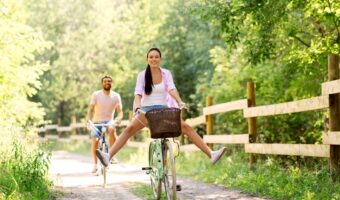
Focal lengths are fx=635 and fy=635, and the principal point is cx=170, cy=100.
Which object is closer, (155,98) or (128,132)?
(155,98)

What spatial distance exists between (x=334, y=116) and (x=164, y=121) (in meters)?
2.75

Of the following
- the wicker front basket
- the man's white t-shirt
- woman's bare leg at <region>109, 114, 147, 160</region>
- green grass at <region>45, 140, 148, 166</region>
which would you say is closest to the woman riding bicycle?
woman's bare leg at <region>109, 114, 147, 160</region>

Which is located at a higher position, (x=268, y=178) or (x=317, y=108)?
(x=317, y=108)

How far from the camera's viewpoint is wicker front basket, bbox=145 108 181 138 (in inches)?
287

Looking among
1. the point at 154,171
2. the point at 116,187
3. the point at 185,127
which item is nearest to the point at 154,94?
the point at 185,127

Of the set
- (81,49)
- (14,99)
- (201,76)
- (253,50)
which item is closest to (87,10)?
(81,49)

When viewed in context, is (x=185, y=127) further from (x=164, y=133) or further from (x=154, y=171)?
(x=154, y=171)

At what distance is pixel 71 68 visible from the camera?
35344 millimetres

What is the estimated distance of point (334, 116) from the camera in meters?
8.78

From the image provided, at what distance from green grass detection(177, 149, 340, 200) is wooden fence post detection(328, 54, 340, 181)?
177 millimetres

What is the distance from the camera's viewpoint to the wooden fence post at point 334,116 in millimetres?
8633

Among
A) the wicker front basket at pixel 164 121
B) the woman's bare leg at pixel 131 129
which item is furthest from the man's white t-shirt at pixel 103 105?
the wicker front basket at pixel 164 121

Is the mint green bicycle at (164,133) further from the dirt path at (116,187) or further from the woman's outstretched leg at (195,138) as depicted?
the dirt path at (116,187)

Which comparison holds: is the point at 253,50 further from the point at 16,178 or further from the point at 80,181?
the point at 16,178
